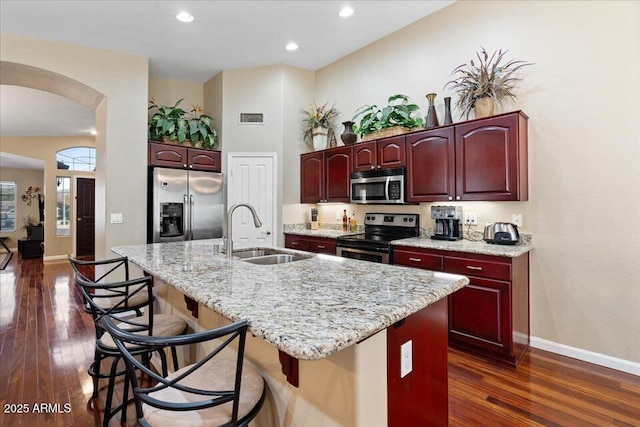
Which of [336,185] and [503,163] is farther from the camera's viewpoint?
[336,185]

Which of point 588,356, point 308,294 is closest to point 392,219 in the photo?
point 588,356

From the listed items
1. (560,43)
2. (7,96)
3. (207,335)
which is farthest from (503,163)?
(7,96)

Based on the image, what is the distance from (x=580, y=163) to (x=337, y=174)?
252 centimetres

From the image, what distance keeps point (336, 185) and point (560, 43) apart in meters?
2.64

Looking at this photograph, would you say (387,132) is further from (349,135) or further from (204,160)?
(204,160)

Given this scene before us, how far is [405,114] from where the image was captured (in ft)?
11.9

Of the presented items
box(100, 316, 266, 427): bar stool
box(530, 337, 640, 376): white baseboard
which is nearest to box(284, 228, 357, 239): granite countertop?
box(530, 337, 640, 376): white baseboard

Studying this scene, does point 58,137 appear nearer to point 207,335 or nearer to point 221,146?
point 221,146

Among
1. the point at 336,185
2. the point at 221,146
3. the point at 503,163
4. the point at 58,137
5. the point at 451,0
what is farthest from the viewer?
the point at 58,137

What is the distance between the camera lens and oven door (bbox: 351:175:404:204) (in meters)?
3.58

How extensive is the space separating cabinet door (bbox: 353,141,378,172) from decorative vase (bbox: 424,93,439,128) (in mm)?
662

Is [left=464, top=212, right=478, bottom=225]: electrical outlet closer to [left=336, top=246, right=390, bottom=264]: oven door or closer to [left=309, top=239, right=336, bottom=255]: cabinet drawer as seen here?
[left=336, top=246, right=390, bottom=264]: oven door

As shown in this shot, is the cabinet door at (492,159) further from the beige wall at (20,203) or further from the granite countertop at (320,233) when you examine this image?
the beige wall at (20,203)

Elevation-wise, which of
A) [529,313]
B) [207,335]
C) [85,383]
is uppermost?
[207,335]
